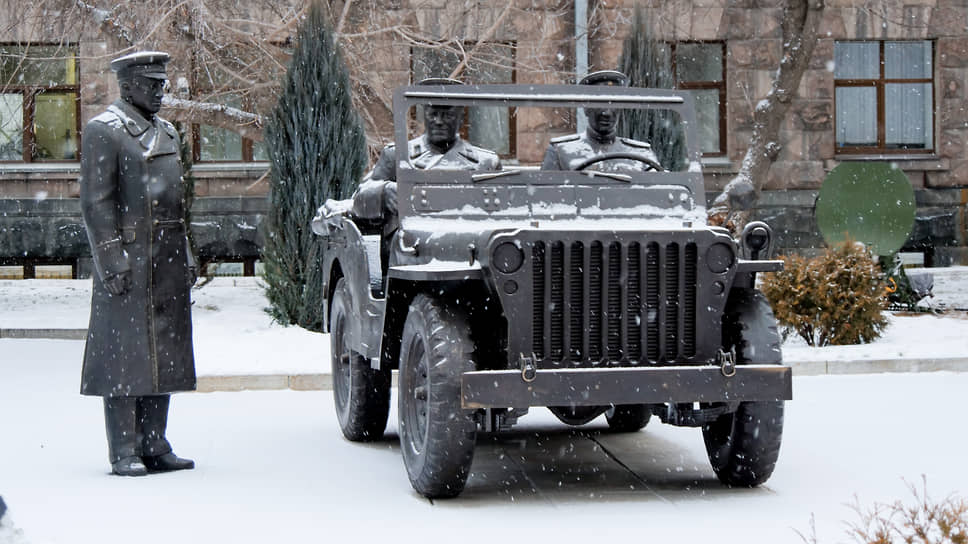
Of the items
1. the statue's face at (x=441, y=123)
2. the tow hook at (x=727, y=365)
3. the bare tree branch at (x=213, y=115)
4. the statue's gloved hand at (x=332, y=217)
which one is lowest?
the tow hook at (x=727, y=365)

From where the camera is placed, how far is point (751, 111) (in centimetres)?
2238

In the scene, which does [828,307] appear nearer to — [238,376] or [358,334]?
[238,376]

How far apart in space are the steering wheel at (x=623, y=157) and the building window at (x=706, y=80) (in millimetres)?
15011

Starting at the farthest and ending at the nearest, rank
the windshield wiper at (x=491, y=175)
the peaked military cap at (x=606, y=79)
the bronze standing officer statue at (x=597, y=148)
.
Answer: the peaked military cap at (x=606, y=79)
the bronze standing officer statue at (x=597, y=148)
the windshield wiper at (x=491, y=175)

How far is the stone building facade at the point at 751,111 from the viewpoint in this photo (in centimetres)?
2173

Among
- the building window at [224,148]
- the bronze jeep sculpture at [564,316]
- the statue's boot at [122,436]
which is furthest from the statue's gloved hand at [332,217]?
the building window at [224,148]

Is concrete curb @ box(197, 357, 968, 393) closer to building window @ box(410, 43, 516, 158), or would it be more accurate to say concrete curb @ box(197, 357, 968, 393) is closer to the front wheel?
the front wheel

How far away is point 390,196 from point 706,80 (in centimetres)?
1617

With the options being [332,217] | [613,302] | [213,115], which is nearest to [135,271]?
[332,217]

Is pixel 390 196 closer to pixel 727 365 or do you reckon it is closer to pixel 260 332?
pixel 727 365

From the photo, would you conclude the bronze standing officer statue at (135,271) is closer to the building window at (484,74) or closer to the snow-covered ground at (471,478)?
the snow-covered ground at (471,478)

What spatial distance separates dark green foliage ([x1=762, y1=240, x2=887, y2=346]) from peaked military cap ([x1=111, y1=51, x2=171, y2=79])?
7.49 m

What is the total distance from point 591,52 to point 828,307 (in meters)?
9.71

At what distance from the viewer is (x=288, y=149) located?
1494 cm
